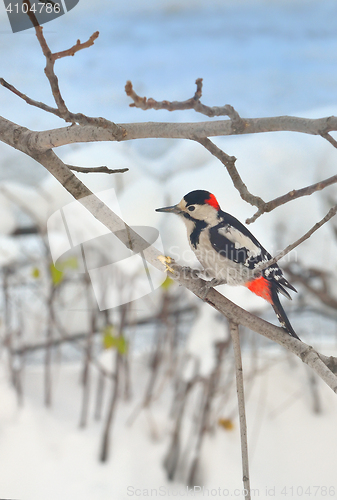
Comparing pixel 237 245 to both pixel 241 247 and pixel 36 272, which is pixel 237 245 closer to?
pixel 241 247

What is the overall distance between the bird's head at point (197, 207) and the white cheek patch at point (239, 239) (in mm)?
16

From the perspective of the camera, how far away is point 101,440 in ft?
2.54

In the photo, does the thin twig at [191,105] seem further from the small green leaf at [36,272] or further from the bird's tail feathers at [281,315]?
the small green leaf at [36,272]

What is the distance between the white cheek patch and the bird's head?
0.02 meters

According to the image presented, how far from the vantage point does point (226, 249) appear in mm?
410

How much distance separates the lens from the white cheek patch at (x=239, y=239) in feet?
1.30

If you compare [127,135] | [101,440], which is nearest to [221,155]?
[127,135]

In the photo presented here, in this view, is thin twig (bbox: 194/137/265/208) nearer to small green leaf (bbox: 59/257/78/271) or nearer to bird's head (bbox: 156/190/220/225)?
bird's head (bbox: 156/190/220/225)

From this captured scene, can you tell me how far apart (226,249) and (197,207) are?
47 mm

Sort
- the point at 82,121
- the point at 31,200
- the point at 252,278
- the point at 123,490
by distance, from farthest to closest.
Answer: the point at 31,200
the point at 123,490
the point at 252,278
the point at 82,121

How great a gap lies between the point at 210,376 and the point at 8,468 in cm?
35

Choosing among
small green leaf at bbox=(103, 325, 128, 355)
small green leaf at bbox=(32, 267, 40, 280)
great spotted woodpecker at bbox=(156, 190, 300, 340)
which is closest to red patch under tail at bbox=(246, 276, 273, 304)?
great spotted woodpecker at bbox=(156, 190, 300, 340)

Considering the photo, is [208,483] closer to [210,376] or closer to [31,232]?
[210,376]

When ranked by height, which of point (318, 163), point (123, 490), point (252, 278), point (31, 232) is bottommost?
point (123, 490)
